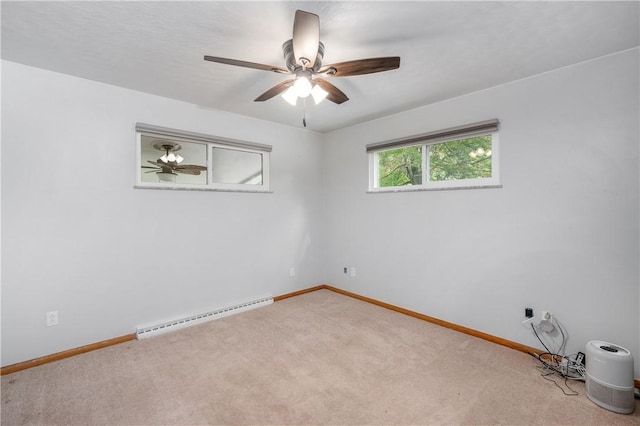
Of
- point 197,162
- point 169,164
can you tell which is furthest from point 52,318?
point 197,162

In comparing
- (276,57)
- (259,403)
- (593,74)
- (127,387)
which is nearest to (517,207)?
(593,74)

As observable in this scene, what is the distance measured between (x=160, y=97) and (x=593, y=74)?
3749 millimetres

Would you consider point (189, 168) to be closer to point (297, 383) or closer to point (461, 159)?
point (297, 383)

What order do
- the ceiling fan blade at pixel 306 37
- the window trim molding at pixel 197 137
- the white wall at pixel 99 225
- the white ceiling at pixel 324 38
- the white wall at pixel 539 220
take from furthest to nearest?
the window trim molding at pixel 197 137 < the white wall at pixel 99 225 < the white wall at pixel 539 220 < the white ceiling at pixel 324 38 < the ceiling fan blade at pixel 306 37

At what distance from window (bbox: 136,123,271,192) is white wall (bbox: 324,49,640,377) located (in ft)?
5.67

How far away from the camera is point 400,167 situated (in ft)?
11.6

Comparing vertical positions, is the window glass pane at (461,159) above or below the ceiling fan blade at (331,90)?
below

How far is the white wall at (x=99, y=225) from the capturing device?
2.22 m

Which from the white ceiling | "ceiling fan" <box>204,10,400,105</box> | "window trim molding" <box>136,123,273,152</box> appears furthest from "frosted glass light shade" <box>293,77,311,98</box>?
"window trim molding" <box>136,123,273,152</box>

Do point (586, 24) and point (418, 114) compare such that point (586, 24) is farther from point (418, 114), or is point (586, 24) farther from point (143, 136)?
point (143, 136)

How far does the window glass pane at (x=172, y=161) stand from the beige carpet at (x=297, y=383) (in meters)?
1.58

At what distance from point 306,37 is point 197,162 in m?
2.19

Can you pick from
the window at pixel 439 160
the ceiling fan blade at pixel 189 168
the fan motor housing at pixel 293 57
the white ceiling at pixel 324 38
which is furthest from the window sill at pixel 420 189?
the ceiling fan blade at pixel 189 168

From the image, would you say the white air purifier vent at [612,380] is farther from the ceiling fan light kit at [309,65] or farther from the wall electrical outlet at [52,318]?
the wall electrical outlet at [52,318]
